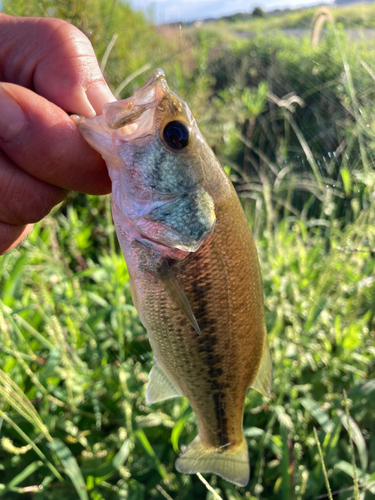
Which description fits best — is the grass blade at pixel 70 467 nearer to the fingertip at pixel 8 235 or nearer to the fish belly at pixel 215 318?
the fish belly at pixel 215 318

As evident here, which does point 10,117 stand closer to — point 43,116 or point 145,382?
point 43,116

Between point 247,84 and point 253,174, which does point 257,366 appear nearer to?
point 253,174

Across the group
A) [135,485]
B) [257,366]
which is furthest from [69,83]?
[135,485]

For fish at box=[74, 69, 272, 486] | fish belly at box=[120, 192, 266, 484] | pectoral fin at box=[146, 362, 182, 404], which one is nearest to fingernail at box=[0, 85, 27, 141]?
fish at box=[74, 69, 272, 486]

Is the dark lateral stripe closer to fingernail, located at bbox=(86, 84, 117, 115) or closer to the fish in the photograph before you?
the fish

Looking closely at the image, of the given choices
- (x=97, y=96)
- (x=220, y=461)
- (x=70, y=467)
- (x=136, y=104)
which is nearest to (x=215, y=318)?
(x=220, y=461)
